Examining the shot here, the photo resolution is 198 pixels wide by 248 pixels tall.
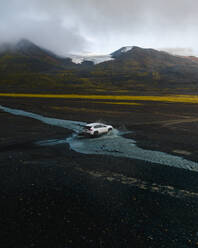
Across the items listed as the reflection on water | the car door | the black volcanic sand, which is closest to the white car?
the car door

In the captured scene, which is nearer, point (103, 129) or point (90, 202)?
point (90, 202)

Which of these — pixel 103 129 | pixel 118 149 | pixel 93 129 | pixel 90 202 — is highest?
pixel 93 129

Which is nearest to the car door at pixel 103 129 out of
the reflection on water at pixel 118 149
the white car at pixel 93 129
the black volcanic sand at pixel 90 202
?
the white car at pixel 93 129

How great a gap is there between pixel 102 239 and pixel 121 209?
3.17m

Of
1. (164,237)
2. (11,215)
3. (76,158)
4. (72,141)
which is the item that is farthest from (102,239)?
(72,141)

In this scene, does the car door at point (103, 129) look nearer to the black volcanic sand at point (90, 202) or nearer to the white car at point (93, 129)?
the white car at point (93, 129)

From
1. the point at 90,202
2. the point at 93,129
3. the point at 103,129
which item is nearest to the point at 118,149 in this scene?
the point at 93,129

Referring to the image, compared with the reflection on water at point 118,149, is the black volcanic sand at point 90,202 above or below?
below

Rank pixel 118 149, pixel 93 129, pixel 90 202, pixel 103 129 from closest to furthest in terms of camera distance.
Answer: pixel 90 202
pixel 118 149
pixel 93 129
pixel 103 129

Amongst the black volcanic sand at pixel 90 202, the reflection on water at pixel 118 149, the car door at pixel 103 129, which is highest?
the car door at pixel 103 129

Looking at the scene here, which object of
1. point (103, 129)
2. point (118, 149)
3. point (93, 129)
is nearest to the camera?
point (118, 149)

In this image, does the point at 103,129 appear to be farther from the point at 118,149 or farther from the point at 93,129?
the point at 118,149

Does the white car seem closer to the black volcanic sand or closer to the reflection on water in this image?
the reflection on water

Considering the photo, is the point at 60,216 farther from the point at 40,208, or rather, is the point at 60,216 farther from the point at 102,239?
the point at 102,239
